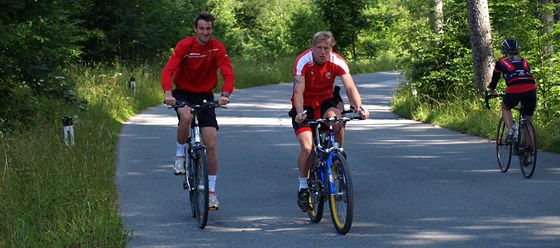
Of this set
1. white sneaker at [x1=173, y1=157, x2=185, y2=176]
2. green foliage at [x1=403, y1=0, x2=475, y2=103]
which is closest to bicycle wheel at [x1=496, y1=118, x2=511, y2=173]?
white sneaker at [x1=173, y1=157, x2=185, y2=176]

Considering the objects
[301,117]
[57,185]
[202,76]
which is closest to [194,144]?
[202,76]

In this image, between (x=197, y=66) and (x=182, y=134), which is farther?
(x=182, y=134)

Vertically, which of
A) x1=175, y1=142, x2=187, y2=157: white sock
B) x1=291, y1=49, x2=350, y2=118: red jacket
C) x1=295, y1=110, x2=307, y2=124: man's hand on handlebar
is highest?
x1=291, y1=49, x2=350, y2=118: red jacket

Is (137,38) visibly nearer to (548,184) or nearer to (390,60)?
(548,184)

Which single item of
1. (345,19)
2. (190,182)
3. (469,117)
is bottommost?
(469,117)

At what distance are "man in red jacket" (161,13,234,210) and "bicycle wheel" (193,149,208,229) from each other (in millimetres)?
123

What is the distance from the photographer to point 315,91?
888 cm

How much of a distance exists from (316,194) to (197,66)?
168 centimetres

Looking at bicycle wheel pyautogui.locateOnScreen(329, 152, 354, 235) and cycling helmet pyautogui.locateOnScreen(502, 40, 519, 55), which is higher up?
cycling helmet pyautogui.locateOnScreen(502, 40, 519, 55)

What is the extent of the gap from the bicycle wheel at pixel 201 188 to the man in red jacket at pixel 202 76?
123 mm

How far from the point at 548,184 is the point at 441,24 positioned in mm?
12239

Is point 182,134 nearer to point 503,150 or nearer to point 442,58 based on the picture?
point 503,150

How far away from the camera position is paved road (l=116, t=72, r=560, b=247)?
8023 mm

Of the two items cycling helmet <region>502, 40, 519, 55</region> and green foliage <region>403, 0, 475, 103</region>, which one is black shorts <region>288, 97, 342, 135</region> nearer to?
cycling helmet <region>502, 40, 519, 55</region>
